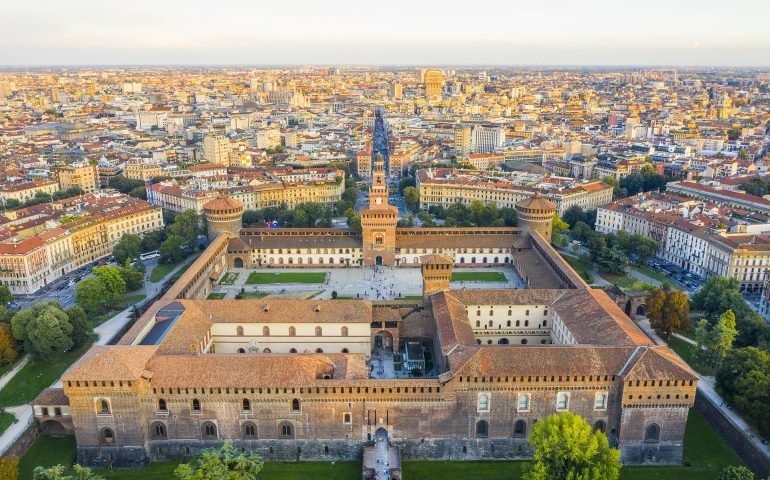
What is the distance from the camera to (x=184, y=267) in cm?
10131

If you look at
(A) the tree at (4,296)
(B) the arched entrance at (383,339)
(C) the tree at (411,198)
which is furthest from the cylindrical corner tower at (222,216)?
(C) the tree at (411,198)

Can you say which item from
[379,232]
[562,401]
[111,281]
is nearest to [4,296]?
[111,281]

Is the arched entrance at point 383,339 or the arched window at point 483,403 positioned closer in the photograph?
the arched window at point 483,403

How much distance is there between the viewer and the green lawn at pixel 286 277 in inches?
3787

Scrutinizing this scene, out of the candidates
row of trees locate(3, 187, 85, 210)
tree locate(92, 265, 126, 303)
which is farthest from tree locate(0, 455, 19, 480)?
row of trees locate(3, 187, 85, 210)

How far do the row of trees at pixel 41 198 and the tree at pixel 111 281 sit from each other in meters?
61.0

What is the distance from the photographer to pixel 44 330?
218 feet

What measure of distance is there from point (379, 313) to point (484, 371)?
19981mm

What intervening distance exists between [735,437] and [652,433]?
8.57 metres

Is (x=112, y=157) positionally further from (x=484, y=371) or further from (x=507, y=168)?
(x=484, y=371)

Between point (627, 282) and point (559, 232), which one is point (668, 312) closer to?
point (627, 282)

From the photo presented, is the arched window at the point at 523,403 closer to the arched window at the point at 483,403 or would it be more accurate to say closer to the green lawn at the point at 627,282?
the arched window at the point at 483,403

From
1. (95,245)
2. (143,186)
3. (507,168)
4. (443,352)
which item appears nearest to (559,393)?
(443,352)

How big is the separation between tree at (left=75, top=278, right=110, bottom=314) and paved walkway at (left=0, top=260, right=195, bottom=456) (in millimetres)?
2773
